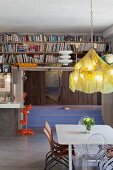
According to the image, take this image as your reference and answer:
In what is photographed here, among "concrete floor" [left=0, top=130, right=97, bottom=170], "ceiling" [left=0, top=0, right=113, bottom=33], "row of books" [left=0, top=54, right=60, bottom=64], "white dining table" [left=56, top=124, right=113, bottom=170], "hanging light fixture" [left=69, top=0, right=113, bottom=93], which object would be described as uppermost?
"ceiling" [left=0, top=0, right=113, bottom=33]

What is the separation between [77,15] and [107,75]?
2338mm

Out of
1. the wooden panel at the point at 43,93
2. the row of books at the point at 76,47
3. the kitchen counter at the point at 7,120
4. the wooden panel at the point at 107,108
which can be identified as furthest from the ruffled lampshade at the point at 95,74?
the wooden panel at the point at 43,93

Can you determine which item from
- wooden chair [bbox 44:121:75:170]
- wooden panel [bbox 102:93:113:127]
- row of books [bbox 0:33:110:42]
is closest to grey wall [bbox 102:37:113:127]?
wooden panel [bbox 102:93:113:127]

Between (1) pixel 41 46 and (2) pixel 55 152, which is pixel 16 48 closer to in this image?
(1) pixel 41 46

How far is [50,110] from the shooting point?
40.7 ft

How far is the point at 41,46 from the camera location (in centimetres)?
1156

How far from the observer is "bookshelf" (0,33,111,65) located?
11.5 meters

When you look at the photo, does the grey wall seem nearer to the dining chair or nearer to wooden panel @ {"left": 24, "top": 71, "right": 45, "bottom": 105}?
wooden panel @ {"left": 24, "top": 71, "right": 45, "bottom": 105}

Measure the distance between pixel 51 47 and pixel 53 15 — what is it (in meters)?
3.41

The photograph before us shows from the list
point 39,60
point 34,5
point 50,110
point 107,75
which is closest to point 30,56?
point 39,60

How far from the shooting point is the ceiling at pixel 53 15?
676cm

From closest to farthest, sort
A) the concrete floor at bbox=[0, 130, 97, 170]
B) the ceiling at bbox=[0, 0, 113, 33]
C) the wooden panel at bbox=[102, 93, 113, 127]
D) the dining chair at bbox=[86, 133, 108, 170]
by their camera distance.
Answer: the dining chair at bbox=[86, 133, 108, 170] < the ceiling at bbox=[0, 0, 113, 33] < the concrete floor at bbox=[0, 130, 97, 170] < the wooden panel at bbox=[102, 93, 113, 127]

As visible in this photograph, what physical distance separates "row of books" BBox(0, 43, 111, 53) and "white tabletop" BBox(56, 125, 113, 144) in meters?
4.57

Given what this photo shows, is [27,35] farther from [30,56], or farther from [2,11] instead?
[2,11]
